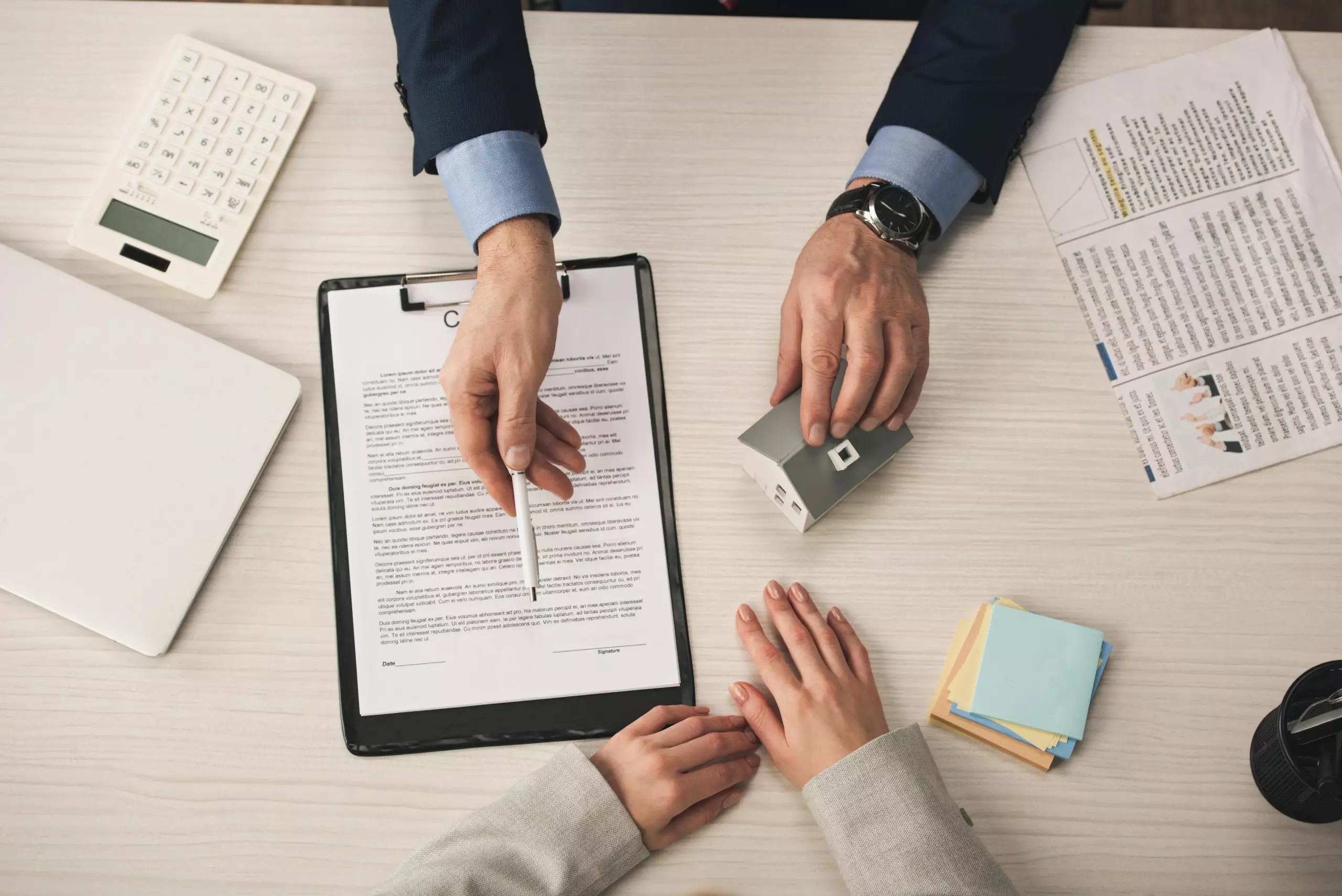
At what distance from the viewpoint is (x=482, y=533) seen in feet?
2.67

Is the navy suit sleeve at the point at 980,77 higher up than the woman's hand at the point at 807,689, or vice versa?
the navy suit sleeve at the point at 980,77

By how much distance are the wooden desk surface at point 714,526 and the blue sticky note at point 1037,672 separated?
0.04 m

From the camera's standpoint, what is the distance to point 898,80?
90 centimetres

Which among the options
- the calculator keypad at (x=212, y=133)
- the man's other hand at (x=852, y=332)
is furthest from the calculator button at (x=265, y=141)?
the man's other hand at (x=852, y=332)

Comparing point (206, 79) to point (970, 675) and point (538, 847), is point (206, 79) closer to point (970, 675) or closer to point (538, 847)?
point (538, 847)

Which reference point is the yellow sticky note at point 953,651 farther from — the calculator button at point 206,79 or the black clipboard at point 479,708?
the calculator button at point 206,79

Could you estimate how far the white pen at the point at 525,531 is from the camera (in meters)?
0.76

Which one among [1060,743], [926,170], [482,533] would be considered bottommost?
[1060,743]

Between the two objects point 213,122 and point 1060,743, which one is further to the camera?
point 213,122

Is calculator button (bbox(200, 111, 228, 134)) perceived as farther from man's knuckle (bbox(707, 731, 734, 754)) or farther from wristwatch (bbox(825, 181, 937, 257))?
man's knuckle (bbox(707, 731, 734, 754))

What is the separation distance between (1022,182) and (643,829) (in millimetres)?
779

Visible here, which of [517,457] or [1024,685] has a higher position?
[517,457]

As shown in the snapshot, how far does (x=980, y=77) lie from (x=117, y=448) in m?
0.94

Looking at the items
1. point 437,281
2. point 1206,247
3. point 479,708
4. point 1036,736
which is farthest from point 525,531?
point 1206,247
